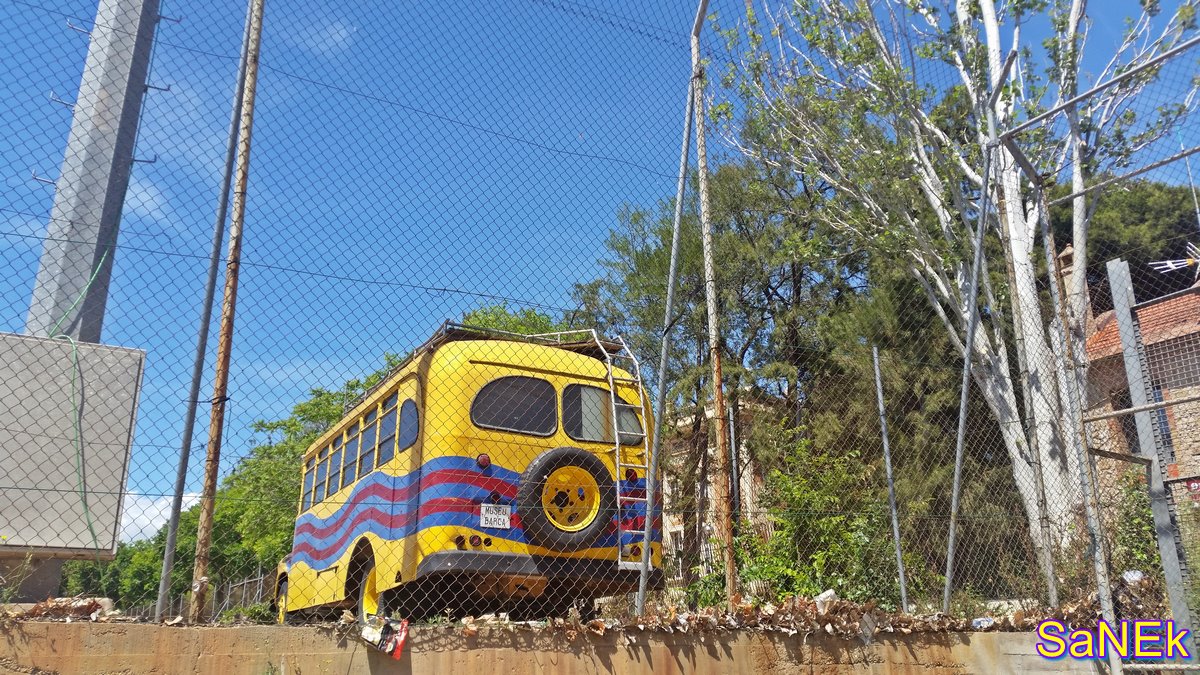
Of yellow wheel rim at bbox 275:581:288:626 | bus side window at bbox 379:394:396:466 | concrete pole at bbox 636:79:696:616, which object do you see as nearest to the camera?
concrete pole at bbox 636:79:696:616

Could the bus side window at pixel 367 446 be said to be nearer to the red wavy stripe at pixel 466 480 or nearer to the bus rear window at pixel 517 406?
the red wavy stripe at pixel 466 480

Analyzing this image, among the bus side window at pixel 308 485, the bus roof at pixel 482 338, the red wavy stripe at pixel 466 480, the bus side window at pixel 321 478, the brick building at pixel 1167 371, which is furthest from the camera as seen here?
the bus side window at pixel 308 485

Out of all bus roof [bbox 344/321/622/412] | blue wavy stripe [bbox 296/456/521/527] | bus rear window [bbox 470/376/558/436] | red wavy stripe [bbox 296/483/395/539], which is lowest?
red wavy stripe [bbox 296/483/395/539]

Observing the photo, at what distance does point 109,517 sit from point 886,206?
1145cm

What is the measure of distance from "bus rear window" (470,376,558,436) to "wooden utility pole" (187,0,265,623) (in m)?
2.50

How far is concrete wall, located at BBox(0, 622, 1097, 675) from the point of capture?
124 inches

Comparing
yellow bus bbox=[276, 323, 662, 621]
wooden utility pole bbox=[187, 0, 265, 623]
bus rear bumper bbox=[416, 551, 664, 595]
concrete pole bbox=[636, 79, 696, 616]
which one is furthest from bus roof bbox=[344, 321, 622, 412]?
wooden utility pole bbox=[187, 0, 265, 623]

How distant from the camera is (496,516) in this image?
582cm

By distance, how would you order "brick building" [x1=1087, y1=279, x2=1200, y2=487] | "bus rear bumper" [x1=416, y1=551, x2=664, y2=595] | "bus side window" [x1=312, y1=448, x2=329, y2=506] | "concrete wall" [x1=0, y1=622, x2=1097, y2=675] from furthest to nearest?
1. "bus side window" [x1=312, y1=448, x2=329, y2=506]
2. "brick building" [x1=1087, y1=279, x2=1200, y2=487]
3. "bus rear bumper" [x1=416, y1=551, x2=664, y2=595]
4. "concrete wall" [x1=0, y1=622, x2=1097, y2=675]

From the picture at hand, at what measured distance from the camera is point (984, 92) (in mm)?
11531

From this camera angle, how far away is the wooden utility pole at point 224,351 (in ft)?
11.7

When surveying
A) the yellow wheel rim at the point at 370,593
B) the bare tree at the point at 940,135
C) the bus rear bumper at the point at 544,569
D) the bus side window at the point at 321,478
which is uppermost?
the bare tree at the point at 940,135

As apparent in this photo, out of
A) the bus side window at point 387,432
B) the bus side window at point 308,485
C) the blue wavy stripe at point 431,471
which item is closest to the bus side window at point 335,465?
the bus side window at point 308,485

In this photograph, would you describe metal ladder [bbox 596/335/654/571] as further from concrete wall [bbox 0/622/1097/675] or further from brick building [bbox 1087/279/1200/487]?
brick building [bbox 1087/279/1200/487]
